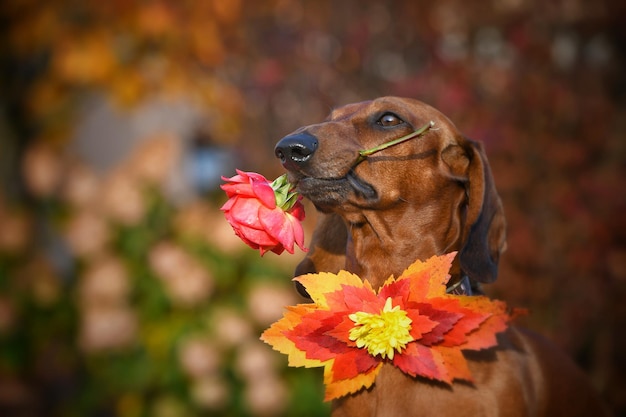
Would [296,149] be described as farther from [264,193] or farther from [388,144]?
[388,144]

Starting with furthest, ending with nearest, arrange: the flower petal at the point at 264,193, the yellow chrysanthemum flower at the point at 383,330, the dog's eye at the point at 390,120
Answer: the dog's eye at the point at 390,120
the yellow chrysanthemum flower at the point at 383,330
the flower petal at the point at 264,193

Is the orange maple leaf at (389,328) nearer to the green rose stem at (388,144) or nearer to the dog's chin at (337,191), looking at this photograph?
the dog's chin at (337,191)

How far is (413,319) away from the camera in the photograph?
2.23 m

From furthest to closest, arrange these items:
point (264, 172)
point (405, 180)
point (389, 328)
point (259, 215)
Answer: point (264, 172) < point (405, 180) < point (389, 328) < point (259, 215)

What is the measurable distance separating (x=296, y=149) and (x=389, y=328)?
1.96ft

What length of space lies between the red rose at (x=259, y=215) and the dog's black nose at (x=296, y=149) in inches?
3.7

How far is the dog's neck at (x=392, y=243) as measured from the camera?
7.77ft

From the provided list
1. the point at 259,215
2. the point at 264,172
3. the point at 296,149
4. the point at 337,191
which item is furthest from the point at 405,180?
the point at 264,172

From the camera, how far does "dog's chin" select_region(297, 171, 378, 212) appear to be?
2205 millimetres

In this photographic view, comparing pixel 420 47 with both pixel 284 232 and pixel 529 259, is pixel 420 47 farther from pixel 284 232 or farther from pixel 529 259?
pixel 284 232

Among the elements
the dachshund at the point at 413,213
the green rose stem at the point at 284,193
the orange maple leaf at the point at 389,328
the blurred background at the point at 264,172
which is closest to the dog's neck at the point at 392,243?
the dachshund at the point at 413,213

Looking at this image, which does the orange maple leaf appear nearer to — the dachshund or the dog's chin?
the dachshund

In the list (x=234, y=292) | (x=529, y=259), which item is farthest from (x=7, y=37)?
(x=529, y=259)

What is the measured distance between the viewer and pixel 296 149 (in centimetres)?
216
